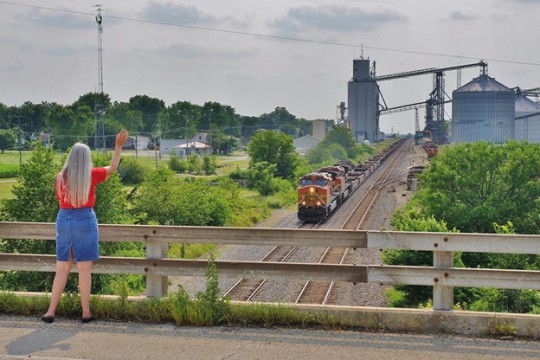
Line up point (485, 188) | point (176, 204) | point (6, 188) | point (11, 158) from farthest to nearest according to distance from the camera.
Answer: point (11, 158) < point (6, 188) < point (485, 188) < point (176, 204)

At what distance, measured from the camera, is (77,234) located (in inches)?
316

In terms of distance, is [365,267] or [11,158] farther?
[11,158]

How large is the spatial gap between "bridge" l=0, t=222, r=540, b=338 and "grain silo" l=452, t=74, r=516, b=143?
194489 millimetres

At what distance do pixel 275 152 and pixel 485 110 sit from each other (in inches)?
4691

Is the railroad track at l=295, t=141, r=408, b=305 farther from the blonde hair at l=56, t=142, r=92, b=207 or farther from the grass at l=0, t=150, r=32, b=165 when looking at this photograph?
the grass at l=0, t=150, r=32, b=165

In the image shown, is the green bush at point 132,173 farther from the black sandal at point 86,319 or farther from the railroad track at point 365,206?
the black sandal at point 86,319

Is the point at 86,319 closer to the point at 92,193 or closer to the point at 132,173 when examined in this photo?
the point at 92,193

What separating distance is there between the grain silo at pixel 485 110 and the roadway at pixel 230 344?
195 m

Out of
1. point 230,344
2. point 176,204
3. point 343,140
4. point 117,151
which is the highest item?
point 343,140

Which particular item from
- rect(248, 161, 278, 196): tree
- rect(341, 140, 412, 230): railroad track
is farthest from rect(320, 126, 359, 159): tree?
rect(248, 161, 278, 196): tree

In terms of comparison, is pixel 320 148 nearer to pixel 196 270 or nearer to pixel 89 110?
pixel 89 110

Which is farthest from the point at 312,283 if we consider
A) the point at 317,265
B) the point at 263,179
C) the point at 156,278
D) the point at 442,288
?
the point at 263,179

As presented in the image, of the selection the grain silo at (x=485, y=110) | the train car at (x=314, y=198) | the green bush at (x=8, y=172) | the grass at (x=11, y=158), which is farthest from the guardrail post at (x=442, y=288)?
the grain silo at (x=485, y=110)

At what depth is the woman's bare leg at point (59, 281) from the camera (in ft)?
26.7
